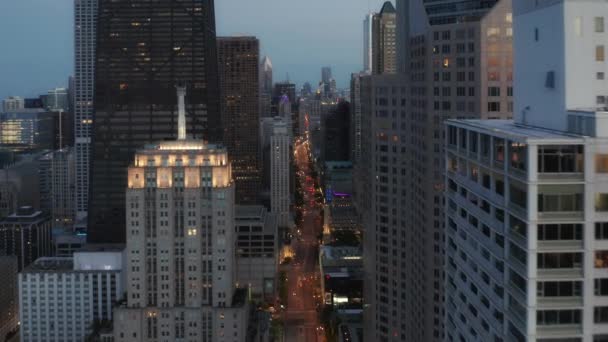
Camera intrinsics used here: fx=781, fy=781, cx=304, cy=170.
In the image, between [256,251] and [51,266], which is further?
[256,251]

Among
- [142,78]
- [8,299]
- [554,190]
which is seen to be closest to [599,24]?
[554,190]

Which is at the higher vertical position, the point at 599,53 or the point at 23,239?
the point at 599,53

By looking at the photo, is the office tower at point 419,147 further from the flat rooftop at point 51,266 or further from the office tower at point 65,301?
the flat rooftop at point 51,266

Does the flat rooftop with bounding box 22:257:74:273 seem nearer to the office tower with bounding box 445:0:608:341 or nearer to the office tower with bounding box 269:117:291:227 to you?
the office tower with bounding box 269:117:291:227

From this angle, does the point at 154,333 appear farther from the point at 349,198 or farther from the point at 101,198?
the point at 349,198

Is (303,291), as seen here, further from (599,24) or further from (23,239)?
(599,24)

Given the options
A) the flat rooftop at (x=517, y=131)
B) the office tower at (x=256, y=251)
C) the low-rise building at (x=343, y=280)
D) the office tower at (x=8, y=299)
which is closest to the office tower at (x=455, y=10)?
the flat rooftop at (x=517, y=131)
